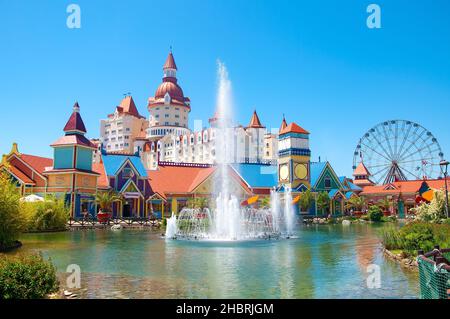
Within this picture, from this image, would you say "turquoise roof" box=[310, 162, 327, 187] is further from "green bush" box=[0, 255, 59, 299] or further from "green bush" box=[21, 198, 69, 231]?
"green bush" box=[0, 255, 59, 299]

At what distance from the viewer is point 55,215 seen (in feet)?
133

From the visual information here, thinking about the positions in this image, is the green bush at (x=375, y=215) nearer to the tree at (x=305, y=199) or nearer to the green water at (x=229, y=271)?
the tree at (x=305, y=199)

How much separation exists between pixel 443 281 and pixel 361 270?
26.2 feet

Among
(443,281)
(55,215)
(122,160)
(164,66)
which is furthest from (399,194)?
(164,66)

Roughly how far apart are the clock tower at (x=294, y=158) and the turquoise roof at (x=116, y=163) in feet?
74.2

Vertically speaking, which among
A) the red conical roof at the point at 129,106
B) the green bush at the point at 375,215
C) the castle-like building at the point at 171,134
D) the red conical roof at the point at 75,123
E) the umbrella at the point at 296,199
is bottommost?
the green bush at the point at 375,215

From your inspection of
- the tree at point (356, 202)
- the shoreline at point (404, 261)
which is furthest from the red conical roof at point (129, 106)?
the shoreline at point (404, 261)

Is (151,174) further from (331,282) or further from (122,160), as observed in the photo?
(331,282)

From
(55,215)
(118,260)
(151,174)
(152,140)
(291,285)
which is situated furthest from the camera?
(152,140)

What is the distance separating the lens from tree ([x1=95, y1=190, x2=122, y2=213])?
5238cm

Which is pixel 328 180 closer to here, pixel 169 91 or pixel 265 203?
pixel 265 203

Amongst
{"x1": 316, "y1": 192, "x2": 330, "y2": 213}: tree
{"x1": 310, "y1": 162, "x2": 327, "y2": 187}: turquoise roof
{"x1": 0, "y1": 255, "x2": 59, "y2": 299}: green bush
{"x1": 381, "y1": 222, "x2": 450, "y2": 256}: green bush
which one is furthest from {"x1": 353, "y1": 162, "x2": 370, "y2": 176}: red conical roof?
{"x1": 0, "y1": 255, "x2": 59, "y2": 299}: green bush

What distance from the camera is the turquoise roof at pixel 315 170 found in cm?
7231

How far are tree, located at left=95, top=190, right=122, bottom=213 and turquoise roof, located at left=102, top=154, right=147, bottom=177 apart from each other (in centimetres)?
493
